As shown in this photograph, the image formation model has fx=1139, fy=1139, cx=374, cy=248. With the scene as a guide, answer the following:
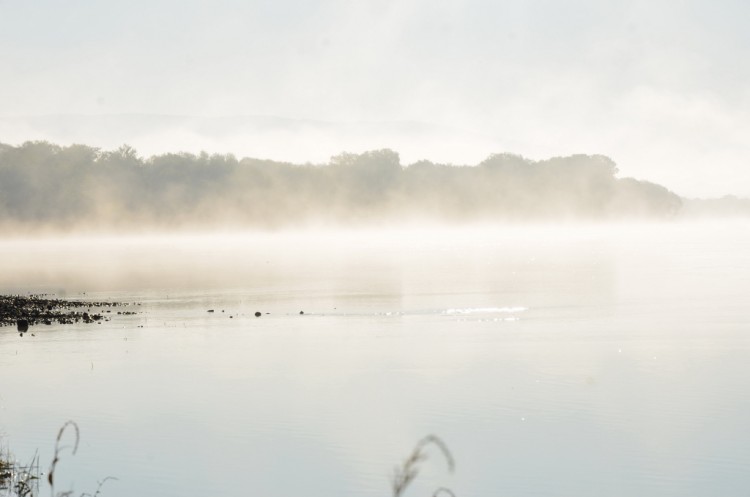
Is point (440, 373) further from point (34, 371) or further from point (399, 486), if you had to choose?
point (399, 486)

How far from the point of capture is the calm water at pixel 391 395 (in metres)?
17.5

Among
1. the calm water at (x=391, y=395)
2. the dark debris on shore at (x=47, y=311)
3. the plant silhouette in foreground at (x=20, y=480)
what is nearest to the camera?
the plant silhouette in foreground at (x=20, y=480)

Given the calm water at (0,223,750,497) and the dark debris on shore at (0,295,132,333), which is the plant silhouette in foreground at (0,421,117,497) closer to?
the calm water at (0,223,750,497)

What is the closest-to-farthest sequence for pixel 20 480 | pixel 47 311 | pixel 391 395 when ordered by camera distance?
pixel 20 480 < pixel 391 395 < pixel 47 311

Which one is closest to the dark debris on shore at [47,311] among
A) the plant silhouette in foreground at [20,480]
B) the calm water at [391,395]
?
the calm water at [391,395]

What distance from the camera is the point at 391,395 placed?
24312 mm

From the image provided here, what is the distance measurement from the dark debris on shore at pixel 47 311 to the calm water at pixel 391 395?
1.74 metres

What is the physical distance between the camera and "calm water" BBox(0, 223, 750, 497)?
17500 mm

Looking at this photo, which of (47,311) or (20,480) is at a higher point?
(47,311)

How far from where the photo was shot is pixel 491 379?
26203mm

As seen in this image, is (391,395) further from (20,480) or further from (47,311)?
(47,311)

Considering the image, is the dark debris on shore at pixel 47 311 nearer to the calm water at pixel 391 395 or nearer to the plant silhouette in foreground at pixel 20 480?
the calm water at pixel 391 395

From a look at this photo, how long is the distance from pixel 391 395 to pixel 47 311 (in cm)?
2432

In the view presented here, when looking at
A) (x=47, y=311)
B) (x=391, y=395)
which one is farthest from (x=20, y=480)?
(x=47, y=311)
